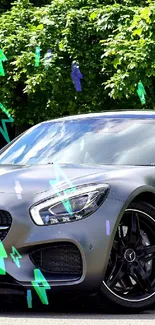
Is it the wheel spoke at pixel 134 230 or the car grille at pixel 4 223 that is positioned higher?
the car grille at pixel 4 223

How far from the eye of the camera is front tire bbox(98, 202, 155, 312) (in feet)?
16.7

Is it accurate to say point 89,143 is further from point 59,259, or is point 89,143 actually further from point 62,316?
point 62,316

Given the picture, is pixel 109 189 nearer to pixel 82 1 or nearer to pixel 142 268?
pixel 142 268

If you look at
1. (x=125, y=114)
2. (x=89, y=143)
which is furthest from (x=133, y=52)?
(x=89, y=143)

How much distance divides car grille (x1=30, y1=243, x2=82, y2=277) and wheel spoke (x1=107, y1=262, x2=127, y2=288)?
253mm

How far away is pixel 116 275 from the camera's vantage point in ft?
16.7

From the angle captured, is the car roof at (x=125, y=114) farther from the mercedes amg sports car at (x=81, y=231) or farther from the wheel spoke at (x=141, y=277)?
the wheel spoke at (x=141, y=277)

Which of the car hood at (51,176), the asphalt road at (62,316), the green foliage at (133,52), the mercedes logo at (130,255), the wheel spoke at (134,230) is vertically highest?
the car hood at (51,176)

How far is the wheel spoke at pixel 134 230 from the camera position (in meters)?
5.23

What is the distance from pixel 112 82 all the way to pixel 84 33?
3130 millimetres

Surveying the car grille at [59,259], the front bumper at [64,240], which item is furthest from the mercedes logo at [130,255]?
the car grille at [59,259]

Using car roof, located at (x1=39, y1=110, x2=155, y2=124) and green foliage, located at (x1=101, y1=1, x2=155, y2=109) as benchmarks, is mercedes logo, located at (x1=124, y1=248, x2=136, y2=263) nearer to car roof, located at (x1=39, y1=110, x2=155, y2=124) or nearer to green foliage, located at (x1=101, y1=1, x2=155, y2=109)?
car roof, located at (x1=39, y1=110, x2=155, y2=124)

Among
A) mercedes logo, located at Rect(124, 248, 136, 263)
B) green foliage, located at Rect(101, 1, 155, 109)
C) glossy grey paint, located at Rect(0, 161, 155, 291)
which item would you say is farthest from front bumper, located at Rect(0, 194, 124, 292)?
green foliage, located at Rect(101, 1, 155, 109)

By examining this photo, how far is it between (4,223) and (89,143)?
146cm
